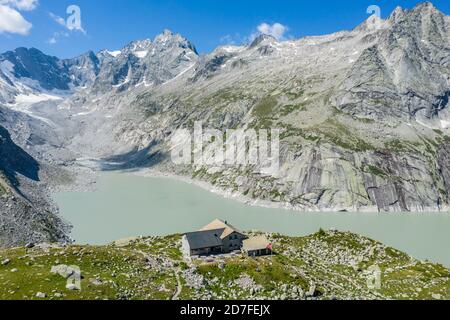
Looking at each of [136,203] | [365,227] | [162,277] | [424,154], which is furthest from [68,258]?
[424,154]

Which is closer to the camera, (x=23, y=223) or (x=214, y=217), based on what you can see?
(x=23, y=223)

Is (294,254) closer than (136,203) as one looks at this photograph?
Yes

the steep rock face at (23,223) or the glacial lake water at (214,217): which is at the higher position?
the steep rock face at (23,223)

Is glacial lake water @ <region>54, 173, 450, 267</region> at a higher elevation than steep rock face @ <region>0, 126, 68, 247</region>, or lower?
lower

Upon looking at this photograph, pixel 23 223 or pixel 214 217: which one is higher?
pixel 23 223

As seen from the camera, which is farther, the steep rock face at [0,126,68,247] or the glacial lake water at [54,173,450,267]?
the glacial lake water at [54,173,450,267]

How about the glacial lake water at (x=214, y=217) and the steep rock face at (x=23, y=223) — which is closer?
the steep rock face at (x=23, y=223)

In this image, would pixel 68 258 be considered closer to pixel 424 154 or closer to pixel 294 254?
pixel 294 254
